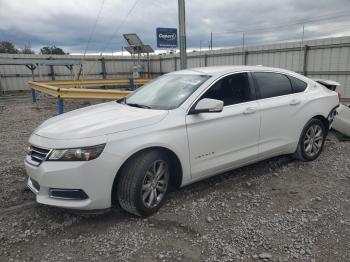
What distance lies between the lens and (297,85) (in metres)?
5.00

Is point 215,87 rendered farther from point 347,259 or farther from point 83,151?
point 347,259

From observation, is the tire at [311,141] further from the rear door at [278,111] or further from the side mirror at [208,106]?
the side mirror at [208,106]

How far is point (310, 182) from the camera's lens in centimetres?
441

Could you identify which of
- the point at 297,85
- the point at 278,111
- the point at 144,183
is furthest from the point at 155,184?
the point at 297,85

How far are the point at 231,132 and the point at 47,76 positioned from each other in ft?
61.0

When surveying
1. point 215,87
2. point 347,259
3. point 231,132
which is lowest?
point 347,259

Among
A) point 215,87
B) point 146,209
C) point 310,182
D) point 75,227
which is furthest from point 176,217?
point 310,182

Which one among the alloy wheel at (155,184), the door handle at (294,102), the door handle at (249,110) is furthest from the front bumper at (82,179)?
the door handle at (294,102)

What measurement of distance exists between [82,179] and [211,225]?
1399mm

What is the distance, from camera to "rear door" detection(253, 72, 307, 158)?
4449 millimetres

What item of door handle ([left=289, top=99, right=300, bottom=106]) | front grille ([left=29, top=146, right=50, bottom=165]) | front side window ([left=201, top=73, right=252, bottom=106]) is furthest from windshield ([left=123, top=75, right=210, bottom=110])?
door handle ([left=289, top=99, right=300, bottom=106])

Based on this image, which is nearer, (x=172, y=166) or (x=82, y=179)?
(x=82, y=179)

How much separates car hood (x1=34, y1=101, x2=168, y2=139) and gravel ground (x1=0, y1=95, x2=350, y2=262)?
0.97m

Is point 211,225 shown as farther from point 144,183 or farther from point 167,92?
point 167,92
